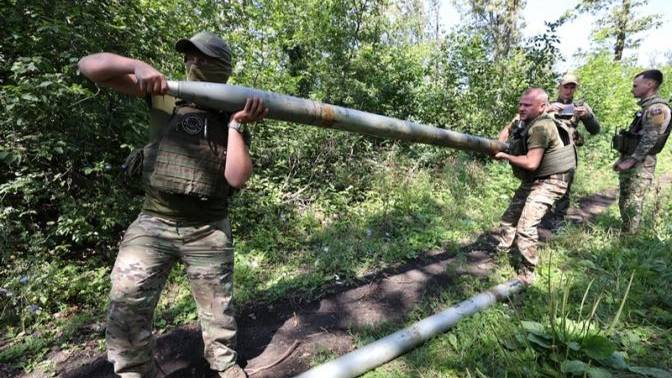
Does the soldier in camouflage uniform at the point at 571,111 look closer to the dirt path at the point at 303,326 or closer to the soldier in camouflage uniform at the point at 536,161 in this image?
the soldier in camouflage uniform at the point at 536,161

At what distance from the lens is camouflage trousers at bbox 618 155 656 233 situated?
466 centimetres

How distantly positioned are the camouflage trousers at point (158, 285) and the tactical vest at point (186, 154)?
0.91ft

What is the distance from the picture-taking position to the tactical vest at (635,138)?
451cm

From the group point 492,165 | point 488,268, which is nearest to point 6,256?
point 488,268

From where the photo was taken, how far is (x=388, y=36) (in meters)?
9.02

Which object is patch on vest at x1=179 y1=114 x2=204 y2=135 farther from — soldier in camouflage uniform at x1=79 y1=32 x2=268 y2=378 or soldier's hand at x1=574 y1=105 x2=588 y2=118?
soldier's hand at x1=574 y1=105 x2=588 y2=118

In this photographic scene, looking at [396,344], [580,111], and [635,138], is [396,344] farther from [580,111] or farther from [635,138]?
[580,111]

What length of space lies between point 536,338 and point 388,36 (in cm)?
847

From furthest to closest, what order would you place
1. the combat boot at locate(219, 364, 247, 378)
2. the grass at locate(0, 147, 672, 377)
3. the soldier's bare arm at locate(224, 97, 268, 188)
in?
1. the grass at locate(0, 147, 672, 377)
2. the combat boot at locate(219, 364, 247, 378)
3. the soldier's bare arm at locate(224, 97, 268, 188)

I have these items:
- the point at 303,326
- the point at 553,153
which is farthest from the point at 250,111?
the point at 553,153

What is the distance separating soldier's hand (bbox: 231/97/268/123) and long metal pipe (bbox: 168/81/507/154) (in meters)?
0.03

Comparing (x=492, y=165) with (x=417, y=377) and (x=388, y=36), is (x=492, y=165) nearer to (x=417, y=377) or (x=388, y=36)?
(x=388, y=36)

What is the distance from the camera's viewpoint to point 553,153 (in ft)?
12.6

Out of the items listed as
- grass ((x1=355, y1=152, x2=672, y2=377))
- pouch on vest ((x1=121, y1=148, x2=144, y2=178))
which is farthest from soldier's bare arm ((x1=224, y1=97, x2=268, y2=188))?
grass ((x1=355, y1=152, x2=672, y2=377))
